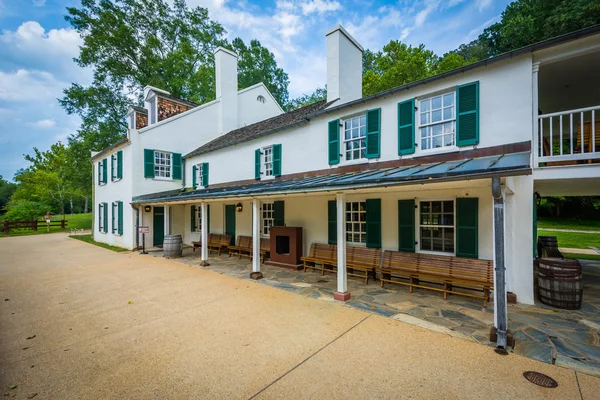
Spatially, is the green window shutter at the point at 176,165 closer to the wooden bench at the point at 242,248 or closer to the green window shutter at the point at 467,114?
the wooden bench at the point at 242,248

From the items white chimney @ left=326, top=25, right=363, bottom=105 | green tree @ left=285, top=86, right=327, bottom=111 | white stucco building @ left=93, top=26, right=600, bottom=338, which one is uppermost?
green tree @ left=285, top=86, right=327, bottom=111

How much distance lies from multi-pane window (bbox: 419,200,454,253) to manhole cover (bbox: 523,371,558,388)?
12.0ft

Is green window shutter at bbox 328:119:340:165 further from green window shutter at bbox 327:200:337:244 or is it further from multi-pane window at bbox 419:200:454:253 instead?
multi-pane window at bbox 419:200:454:253

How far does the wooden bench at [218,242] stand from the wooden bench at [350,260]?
484 cm

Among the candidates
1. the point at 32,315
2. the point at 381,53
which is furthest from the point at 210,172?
the point at 381,53

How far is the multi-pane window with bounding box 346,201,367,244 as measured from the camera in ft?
26.7

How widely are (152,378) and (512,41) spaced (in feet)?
101

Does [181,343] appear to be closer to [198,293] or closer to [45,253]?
[198,293]

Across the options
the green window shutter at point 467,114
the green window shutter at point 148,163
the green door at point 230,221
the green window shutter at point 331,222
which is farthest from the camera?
the green window shutter at point 148,163

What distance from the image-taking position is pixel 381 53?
2492cm

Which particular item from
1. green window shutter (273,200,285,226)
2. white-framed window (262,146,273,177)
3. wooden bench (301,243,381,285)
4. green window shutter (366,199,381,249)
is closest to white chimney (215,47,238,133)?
white-framed window (262,146,273,177)

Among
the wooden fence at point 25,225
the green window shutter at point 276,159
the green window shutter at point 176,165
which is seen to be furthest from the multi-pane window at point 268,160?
the wooden fence at point 25,225

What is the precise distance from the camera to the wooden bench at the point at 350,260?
7.27 meters

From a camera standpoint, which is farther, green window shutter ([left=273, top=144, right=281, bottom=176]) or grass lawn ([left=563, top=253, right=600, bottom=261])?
green window shutter ([left=273, top=144, right=281, bottom=176])
